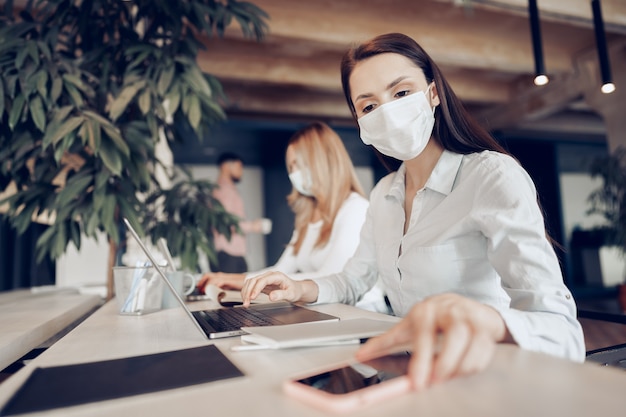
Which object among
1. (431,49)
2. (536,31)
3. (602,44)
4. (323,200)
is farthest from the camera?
(431,49)

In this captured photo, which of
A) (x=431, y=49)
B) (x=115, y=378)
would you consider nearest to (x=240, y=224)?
(x=431, y=49)

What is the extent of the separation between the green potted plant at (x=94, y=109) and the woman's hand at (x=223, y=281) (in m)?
0.38

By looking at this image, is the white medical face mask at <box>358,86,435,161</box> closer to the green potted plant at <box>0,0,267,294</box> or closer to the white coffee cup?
the white coffee cup

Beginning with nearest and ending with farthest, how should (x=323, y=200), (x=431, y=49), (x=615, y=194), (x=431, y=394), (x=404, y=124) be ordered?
(x=431, y=394) → (x=404, y=124) → (x=323, y=200) → (x=431, y=49) → (x=615, y=194)

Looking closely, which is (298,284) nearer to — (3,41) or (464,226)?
(464,226)

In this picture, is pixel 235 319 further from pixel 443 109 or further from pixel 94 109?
pixel 94 109

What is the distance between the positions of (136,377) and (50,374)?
12cm

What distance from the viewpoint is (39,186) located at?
1.66 metres

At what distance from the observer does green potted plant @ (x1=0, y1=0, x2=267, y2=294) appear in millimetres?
1515

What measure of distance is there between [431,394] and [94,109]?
1.77 meters

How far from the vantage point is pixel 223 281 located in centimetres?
146

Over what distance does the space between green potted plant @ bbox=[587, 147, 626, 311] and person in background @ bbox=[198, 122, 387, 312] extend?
3767 mm

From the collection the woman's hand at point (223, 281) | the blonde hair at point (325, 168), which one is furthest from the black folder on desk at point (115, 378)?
the blonde hair at point (325, 168)

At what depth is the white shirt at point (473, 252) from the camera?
28.5 inches
